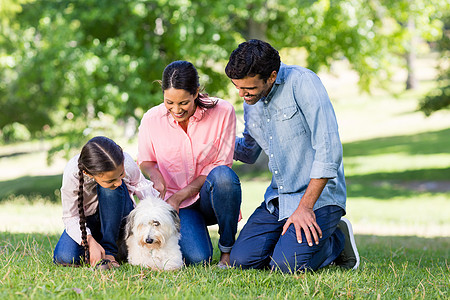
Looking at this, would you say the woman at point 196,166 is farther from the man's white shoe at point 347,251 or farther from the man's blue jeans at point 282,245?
the man's white shoe at point 347,251

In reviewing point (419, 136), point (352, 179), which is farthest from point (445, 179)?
point (419, 136)

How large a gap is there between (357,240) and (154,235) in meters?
4.03

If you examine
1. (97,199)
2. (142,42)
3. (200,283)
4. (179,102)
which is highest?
(142,42)

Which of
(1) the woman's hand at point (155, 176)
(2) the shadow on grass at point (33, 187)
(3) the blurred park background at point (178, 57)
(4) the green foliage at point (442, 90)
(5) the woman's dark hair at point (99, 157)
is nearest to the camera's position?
(5) the woman's dark hair at point (99, 157)

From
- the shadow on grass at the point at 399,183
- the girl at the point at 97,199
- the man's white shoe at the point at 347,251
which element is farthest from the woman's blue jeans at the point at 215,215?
the shadow on grass at the point at 399,183

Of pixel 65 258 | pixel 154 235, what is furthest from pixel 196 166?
pixel 65 258

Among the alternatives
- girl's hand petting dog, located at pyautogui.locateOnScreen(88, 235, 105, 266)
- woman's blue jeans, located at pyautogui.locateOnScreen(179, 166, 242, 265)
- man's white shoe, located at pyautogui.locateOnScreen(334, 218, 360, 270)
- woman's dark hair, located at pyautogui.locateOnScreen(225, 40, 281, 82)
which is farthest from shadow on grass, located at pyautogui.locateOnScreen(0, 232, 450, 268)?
woman's dark hair, located at pyautogui.locateOnScreen(225, 40, 281, 82)

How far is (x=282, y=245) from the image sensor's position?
4.31 meters

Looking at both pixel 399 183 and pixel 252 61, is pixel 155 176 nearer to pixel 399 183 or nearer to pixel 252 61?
pixel 252 61

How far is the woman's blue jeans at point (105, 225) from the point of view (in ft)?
13.9

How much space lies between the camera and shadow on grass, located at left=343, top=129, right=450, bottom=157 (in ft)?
77.0

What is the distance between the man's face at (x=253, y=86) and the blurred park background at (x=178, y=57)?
6050mm

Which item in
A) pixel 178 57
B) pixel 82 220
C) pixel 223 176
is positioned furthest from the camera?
pixel 178 57

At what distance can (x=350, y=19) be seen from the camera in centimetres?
1444
